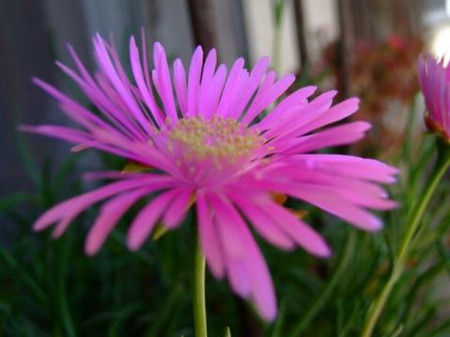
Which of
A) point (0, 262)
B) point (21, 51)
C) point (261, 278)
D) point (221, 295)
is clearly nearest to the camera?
point (261, 278)

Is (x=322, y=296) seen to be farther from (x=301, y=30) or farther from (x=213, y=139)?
(x=301, y=30)

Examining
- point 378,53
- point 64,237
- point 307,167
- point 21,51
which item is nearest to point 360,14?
point 378,53

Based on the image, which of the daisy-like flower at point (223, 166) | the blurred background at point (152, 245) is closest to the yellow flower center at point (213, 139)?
the daisy-like flower at point (223, 166)

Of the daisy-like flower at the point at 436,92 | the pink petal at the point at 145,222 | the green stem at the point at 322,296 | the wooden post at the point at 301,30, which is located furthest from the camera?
the wooden post at the point at 301,30

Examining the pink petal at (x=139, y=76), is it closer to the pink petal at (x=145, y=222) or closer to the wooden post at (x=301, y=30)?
the pink petal at (x=145, y=222)

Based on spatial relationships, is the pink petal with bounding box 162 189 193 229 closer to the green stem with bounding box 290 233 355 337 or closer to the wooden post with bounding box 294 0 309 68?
the green stem with bounding box 290 233 355 337

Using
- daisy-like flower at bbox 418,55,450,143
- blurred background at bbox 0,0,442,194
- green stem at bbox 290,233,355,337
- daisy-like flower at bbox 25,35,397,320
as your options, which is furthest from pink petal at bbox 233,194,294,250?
blurred background at bbox 0,0,442,194

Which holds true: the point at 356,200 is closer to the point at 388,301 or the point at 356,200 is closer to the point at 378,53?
the point at 388,301
